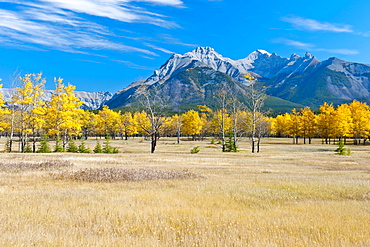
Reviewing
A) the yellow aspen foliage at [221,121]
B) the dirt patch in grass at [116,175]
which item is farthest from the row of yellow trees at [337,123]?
the dirt patch in grass at [116,175]

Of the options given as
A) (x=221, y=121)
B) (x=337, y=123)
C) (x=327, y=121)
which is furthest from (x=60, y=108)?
(x=327, y=121)

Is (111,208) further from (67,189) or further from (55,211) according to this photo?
(67,189)

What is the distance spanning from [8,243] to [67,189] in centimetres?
765

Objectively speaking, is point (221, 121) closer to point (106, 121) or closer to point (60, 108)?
point (60, 108)

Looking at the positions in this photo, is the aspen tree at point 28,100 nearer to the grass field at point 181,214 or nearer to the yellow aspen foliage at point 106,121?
the grass field at point 181,214

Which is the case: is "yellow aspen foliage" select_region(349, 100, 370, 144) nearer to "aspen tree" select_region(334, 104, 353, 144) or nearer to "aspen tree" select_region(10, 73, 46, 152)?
"aspen tree" select_region(334, 104, 353, 144)

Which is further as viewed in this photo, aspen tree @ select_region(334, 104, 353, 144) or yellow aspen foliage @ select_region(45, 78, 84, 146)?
aspen tree @ select_region(334, 104, 353, 144)

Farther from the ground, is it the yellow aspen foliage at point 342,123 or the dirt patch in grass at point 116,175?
the yellow aspen foliage at point 342,123

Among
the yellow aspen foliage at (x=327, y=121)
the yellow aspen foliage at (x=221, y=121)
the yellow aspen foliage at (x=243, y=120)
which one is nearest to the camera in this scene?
the yellow aspen foliage at (x=243, y=120)

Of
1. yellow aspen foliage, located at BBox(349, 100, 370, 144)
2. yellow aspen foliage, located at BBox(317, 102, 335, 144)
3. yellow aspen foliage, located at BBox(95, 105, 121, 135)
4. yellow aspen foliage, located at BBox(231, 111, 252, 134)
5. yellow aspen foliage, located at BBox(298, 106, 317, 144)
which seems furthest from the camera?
yellow aspen foliage, located at BBox(95, 105, 121, 135)

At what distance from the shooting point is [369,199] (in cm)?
1354

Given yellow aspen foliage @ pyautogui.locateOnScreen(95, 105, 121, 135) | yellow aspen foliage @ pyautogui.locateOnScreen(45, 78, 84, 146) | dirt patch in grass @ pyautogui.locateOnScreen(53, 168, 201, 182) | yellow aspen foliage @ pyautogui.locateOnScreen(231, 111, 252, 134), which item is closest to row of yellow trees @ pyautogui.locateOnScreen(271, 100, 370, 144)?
yellow aspen foliage @ pyautogui.locateOnScreen(231, 111, 252, 134)

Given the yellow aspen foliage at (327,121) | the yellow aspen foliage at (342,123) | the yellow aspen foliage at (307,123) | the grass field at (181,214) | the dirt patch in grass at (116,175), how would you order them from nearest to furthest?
the grass field at (181,214) < the dirt patch in grass at (116,175) < the yellow aspen foliage at (342,123) < the yellow aspen foliage at (327,121) < the yellow aspen foliage at (307,123)

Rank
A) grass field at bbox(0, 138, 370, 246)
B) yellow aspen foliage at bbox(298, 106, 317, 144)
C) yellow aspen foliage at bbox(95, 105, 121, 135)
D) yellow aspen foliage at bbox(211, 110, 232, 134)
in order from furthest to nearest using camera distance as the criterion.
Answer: yellow aspen foliage at bbox(95, 105, 121, 135) < yellow aspen foliage at bbox(298, 106, 317, 144) < yellow aspen foliage at bbox(211, 110, 232, 134) < grass field at bbox(0, 138, 370, 246)
